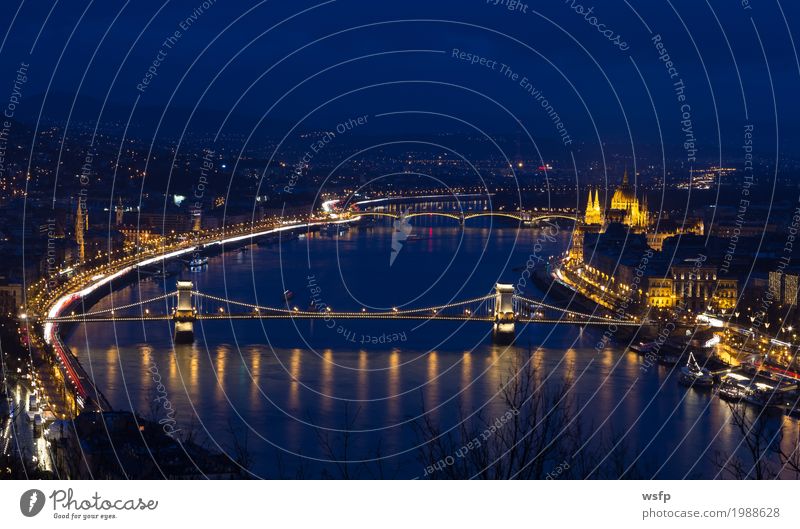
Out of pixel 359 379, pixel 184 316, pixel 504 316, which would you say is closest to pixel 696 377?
pixel 359 379

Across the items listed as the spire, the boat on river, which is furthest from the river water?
the spire

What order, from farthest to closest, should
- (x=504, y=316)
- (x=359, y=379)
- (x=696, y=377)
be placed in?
1. (x=504, y=316)
2. (x=696, y=377)
3. (x=359, y=379)

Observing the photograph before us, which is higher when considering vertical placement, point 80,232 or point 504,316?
point 80,232

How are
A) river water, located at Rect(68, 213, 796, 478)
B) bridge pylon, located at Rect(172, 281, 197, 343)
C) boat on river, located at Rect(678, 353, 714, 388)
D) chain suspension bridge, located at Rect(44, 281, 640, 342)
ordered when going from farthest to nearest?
chain suspension bridge, located at Rect(44, 281, 640, 342), bridge pylon, located at Rect(172, 281, 197, 343), boat on river, located at Rect(678, 353, 714, 388), river water, located at Rect(68, 213, 796, 478)

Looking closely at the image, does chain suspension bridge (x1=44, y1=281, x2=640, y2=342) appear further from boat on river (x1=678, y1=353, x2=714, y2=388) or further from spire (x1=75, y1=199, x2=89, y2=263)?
spire (x1=75, y1=199, x2=89, y2=263)

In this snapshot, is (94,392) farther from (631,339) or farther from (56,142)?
(56,142)

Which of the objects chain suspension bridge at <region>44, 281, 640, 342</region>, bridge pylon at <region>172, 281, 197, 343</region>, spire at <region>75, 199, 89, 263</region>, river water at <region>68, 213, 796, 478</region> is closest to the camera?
river water at <region>68, 213, 796, 478</region>

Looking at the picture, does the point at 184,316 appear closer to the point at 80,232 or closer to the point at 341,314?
the point at 341,314
